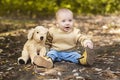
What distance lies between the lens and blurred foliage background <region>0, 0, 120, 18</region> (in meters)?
10.7

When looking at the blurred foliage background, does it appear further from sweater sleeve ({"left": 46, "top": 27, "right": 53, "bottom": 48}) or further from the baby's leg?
the baby's leg

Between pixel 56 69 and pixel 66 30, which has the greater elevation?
pixel 66 30

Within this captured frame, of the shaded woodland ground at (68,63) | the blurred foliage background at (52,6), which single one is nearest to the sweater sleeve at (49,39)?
the shaded woodland ground at (68,63)

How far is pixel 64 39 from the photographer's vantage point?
503 centimetres

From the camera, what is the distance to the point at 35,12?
420 inches

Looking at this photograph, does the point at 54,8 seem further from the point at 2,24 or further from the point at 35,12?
the point at 2,24

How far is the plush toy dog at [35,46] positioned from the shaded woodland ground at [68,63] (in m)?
0.11

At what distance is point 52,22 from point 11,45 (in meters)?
2.90

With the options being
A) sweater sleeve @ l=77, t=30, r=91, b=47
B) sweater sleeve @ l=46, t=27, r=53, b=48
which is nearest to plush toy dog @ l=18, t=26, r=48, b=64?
sweater sleeve @ l=46, t=27, r=53, b=48

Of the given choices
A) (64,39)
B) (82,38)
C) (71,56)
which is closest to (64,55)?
(71,56)

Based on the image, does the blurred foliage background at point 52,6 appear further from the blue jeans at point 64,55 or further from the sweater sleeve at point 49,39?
the blue jeans at point 64,55

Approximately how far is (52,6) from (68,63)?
603 centimetres

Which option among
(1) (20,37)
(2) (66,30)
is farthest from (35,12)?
(2) (66,30)

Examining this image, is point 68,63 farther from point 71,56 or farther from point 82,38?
point 82,38
